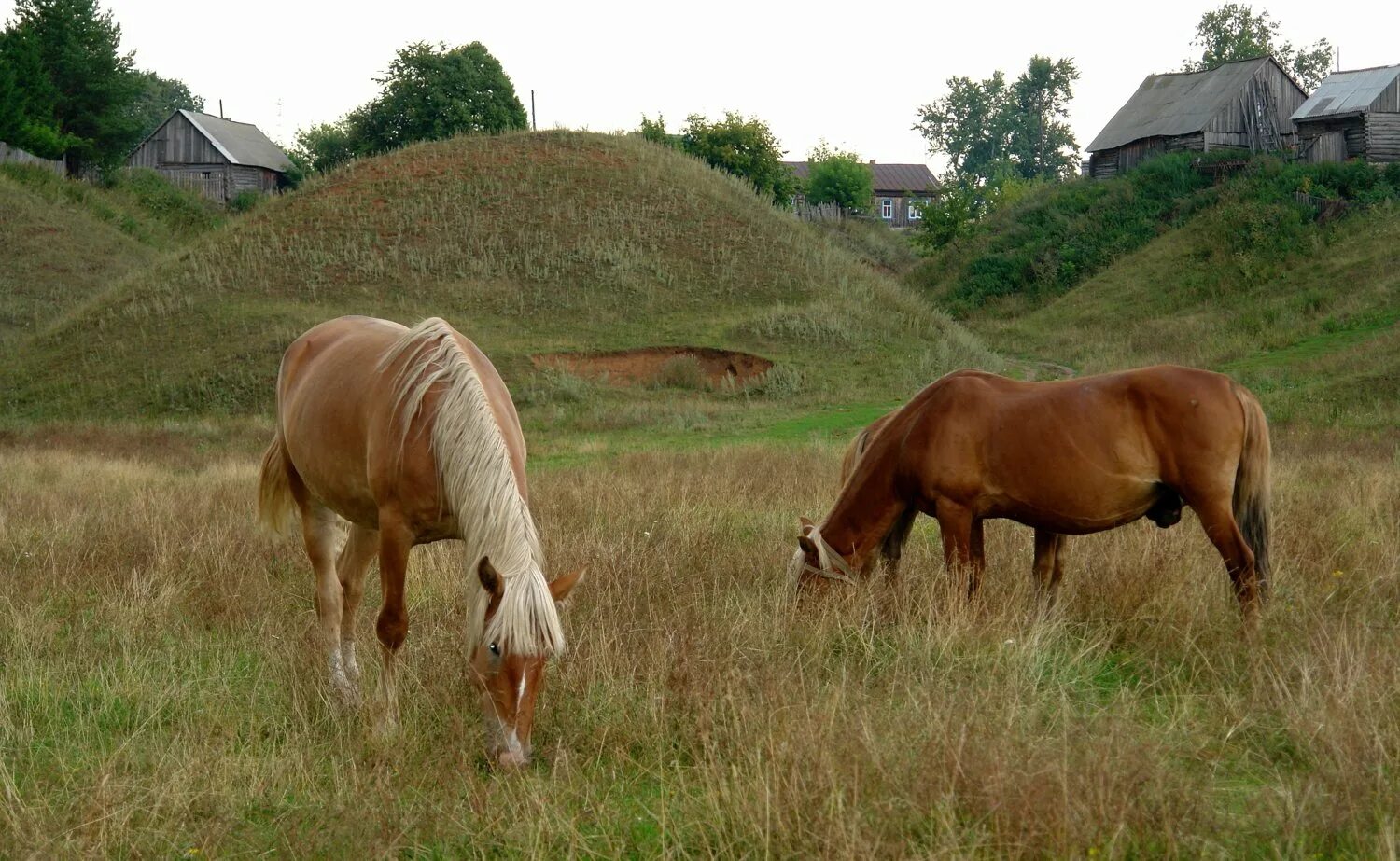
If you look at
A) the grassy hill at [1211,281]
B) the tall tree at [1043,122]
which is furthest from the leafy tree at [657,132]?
the tall tree at [1043,122]

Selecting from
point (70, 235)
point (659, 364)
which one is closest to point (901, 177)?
point (70, 235)

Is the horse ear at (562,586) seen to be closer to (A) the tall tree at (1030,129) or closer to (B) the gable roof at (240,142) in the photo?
(B) the gable roof at (240,142)

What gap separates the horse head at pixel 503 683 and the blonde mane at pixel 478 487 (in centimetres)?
3

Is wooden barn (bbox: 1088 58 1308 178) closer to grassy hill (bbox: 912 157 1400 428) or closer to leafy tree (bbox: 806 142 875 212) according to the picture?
grassy hill (bbox: 912 157 1400 428)

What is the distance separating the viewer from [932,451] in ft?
22.1

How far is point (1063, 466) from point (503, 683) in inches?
145

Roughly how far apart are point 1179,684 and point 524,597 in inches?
129

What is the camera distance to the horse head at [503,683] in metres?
4.40

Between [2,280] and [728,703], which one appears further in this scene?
[2,280]

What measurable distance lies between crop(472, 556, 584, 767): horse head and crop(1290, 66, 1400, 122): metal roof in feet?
143

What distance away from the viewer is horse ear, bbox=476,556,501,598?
4496 millimetres

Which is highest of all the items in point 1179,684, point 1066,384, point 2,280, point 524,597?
point 2,280

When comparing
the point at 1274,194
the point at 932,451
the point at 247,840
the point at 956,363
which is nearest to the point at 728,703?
the point at 247,840

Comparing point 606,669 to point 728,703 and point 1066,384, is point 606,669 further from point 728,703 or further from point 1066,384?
point 1066,384
